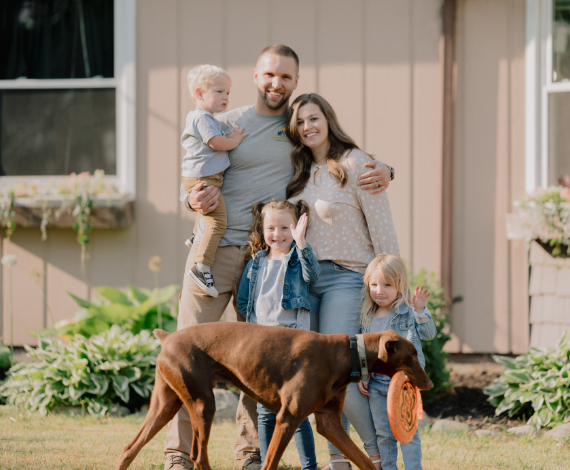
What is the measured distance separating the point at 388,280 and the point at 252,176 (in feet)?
2.93

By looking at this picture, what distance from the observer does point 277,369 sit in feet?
8.24

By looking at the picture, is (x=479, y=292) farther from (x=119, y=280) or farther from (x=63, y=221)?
(x=63, y=221)

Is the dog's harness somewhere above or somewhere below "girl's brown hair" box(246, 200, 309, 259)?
below

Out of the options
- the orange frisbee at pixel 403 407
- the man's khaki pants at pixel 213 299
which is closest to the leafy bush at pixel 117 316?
the man's khaki pants at pixel 213 299

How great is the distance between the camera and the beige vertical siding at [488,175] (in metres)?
5.40

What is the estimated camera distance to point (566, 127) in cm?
538

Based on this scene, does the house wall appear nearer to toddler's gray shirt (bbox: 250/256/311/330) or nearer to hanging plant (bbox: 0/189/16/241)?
hanging plant (bbox: 0/189/16/241)

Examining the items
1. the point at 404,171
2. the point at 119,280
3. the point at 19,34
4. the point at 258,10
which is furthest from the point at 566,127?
the point at 19,34

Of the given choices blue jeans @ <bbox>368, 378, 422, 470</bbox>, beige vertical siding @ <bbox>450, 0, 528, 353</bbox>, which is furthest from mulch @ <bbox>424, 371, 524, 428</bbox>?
blue jeans @ <bbox>368, 378, 422, 470</bbox>

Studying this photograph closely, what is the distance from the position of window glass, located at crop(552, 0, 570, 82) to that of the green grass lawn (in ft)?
9.91

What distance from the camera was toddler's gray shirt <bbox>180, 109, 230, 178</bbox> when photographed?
3.29 m

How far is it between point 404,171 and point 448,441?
234cm

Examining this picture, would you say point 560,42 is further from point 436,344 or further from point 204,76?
point 204,76

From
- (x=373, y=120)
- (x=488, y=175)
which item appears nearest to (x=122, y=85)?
(x=373, y=120)
